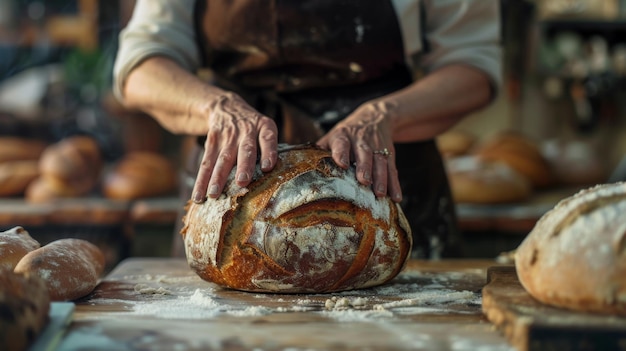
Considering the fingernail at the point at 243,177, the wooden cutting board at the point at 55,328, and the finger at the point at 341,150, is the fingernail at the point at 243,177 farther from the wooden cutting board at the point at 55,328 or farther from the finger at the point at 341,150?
the wooden cutting board at the point at 55,328

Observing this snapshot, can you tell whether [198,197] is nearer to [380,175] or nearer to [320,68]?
[380,175]

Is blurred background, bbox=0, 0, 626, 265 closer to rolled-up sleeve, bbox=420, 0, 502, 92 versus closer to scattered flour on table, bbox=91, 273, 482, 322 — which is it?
rolled-up sleeve, bbox=420, 0, 502, 92

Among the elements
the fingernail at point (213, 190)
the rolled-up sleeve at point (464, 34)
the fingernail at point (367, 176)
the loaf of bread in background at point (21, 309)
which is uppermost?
the rolled-up sleeve at point (464, 34)

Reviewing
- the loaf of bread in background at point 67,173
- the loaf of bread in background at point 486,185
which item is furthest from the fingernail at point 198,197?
the loaf of bread in background at point 67,173

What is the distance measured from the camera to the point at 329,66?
6.68 ft

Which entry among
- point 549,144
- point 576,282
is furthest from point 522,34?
point 576,282

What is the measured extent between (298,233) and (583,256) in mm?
539

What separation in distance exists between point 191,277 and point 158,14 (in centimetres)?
78

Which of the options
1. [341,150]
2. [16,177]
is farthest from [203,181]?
[16,177]

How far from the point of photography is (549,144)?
4.53m

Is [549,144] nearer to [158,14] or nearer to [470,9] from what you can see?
[470,9]

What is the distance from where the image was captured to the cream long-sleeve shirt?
79.5 inches

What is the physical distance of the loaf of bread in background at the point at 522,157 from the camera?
161 inches

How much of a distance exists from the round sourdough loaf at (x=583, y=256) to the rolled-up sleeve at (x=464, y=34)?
0.84 metres
